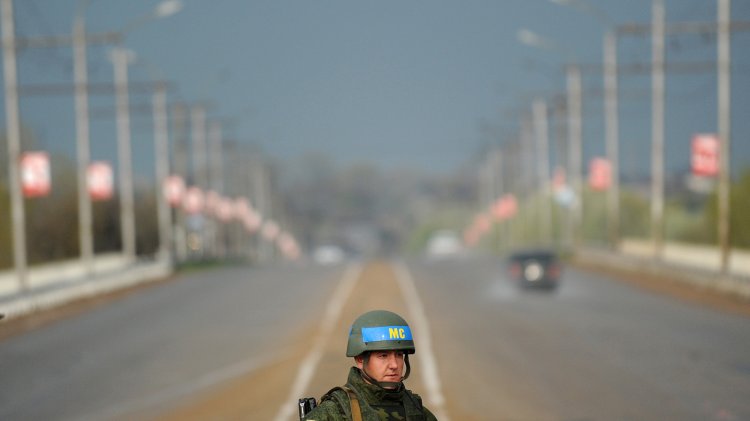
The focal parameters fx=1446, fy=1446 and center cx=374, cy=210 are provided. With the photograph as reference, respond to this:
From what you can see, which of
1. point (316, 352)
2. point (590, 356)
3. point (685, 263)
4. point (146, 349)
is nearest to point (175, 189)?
point (685, 263)

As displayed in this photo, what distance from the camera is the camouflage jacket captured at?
19.0 ft

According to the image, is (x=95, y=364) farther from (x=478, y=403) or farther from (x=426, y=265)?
(x=426, y=265)

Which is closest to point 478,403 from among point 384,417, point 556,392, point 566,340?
point 556,392

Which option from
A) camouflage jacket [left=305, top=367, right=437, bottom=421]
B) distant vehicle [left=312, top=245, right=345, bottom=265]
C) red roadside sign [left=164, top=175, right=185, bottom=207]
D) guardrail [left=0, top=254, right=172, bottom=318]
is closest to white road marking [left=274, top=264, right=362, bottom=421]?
guardrail [left=0, top=254, right=172, bottom=318]

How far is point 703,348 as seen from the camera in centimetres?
2892

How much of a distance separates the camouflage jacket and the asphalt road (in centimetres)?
1285

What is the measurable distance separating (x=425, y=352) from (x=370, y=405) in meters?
25.3

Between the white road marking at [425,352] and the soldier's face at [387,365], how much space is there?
40.6 feet

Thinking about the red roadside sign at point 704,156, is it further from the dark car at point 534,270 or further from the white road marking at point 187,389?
the white road marking at point 187,389

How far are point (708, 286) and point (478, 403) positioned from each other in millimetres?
26507

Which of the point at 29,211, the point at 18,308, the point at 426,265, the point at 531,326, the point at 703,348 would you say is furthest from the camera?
the point at 29,211

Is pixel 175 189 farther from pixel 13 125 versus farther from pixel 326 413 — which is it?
pixel 326 413

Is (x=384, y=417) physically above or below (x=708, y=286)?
above

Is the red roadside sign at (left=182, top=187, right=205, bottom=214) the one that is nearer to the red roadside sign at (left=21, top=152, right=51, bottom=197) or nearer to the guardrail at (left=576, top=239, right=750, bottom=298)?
the guardrail at (left=576, top=239, right=750, bottom=298)
